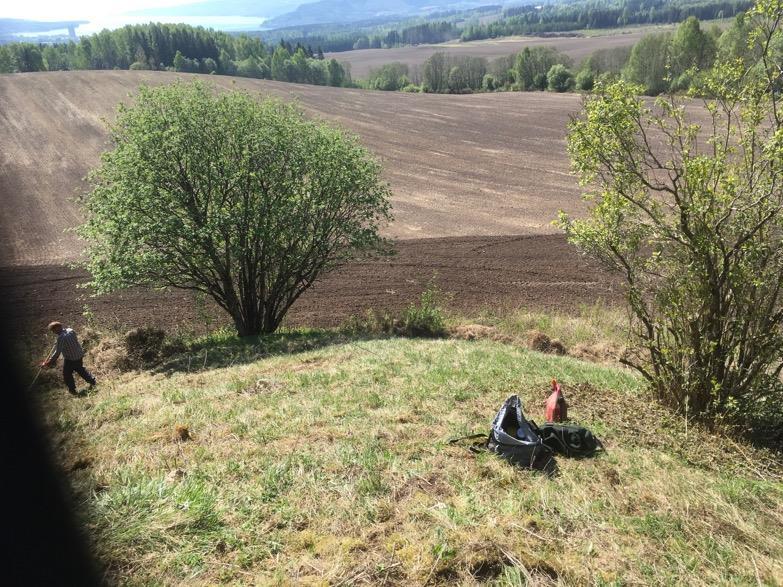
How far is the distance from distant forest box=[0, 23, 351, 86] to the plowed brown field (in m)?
37.2

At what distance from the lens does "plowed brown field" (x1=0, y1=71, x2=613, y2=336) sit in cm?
2133

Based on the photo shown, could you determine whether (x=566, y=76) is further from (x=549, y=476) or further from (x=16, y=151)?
(x=549, y=476)

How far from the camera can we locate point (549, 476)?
6.09 metres

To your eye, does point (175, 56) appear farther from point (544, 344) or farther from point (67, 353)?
point (544, 344)

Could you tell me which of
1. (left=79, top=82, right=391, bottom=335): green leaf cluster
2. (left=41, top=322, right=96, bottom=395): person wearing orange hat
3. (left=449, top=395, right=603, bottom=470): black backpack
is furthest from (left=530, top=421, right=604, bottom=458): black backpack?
(left=79, top=82, right=391, bottom=335): green leaf cluster

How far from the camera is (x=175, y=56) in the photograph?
104000mm

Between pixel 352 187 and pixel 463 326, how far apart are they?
5995 mm

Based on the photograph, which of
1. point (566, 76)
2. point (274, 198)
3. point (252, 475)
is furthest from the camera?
point (566, 76)

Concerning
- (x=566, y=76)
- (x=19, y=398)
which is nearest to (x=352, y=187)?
(x=19, y=398)

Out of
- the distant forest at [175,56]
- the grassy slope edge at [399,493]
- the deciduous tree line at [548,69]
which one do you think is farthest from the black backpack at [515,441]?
the distant forest at [175,56]

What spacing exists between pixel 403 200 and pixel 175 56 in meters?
92.0

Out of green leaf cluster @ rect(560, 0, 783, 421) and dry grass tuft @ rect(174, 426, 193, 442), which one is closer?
dry grass tuft @ rect(174, 426, 193, 442)

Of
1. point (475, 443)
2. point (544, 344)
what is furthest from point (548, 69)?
point (475, 443)

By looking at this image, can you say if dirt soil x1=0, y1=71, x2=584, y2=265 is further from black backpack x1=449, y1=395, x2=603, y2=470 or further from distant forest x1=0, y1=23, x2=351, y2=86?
distant forest x1=0, y1=23, x2=351, y2=86
